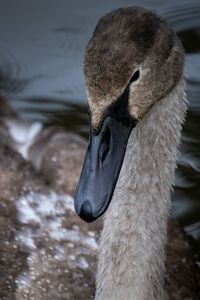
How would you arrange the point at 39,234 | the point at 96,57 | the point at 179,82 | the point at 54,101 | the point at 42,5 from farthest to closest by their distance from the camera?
the point at 42,5 → the point at 54,101 → the point at 39,234 → the point at 179,82 → the point at 96,57

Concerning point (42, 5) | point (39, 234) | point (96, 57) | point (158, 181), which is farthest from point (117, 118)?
point (42, 5)

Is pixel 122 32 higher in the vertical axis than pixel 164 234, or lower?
higher

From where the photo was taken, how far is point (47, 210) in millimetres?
5242

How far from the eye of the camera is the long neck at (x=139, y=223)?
4.28 metres

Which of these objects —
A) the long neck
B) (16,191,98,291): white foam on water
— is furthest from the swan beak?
(16,191,98,291): white foam on water

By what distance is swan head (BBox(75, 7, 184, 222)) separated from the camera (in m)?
3.82

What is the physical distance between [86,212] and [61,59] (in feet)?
11.3

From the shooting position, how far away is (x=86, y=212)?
383 centimetres

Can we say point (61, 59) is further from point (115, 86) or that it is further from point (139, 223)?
point (115, 86)

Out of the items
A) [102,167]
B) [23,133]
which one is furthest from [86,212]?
[23,133]

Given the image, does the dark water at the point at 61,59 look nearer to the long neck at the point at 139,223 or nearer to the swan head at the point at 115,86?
the long neck at the point at 139,223

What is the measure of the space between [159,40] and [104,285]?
1.08 meters

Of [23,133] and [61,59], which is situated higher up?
[23,133]

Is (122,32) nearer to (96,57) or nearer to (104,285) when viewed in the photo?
(96,57)
